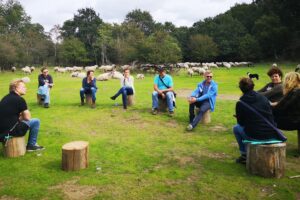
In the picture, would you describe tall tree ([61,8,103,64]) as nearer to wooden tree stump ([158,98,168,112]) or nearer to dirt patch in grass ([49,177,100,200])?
wooden tree stump ([158,98,168,112])

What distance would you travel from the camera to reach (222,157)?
7098 mm

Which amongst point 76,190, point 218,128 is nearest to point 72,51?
point 218,128

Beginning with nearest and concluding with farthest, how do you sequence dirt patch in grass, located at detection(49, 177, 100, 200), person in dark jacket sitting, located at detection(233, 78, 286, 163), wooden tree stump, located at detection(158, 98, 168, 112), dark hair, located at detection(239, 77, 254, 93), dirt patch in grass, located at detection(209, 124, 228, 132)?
dirt patch in grass, located at detection(49, 177, 100, 200) < person in dark jacket sitting, located at detection(233, 78, 286, 163) < dark hair, located at detection(239, 77, 254, 93) < dirt patch in grass, located at detection(209, 124, 228, 132) < wooden tree stump, located at detection(158, 98, 168, 112)

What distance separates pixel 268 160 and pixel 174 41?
1871 inches

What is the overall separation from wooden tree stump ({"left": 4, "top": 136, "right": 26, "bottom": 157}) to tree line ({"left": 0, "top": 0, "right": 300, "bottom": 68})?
32.3m

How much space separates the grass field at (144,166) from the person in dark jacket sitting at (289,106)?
77cm

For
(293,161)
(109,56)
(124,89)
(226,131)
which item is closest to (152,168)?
(293,161)

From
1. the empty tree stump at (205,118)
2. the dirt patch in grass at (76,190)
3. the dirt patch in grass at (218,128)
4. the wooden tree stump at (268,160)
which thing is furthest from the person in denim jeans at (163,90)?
the dirt patch in grass at (76,190)

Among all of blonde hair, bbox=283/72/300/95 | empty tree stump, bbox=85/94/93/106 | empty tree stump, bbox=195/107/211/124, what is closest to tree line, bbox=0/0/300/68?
empty tree stump, bbox=85/94/93/106

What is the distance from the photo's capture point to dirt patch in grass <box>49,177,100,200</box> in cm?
515

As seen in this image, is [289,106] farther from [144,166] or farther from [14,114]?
[14,114]

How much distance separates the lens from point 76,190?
17.6 feet

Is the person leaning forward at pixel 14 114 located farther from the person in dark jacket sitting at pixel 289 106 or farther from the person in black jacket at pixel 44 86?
the person in black jacket at pixel 44 86

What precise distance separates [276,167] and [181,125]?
4742 millimetres
